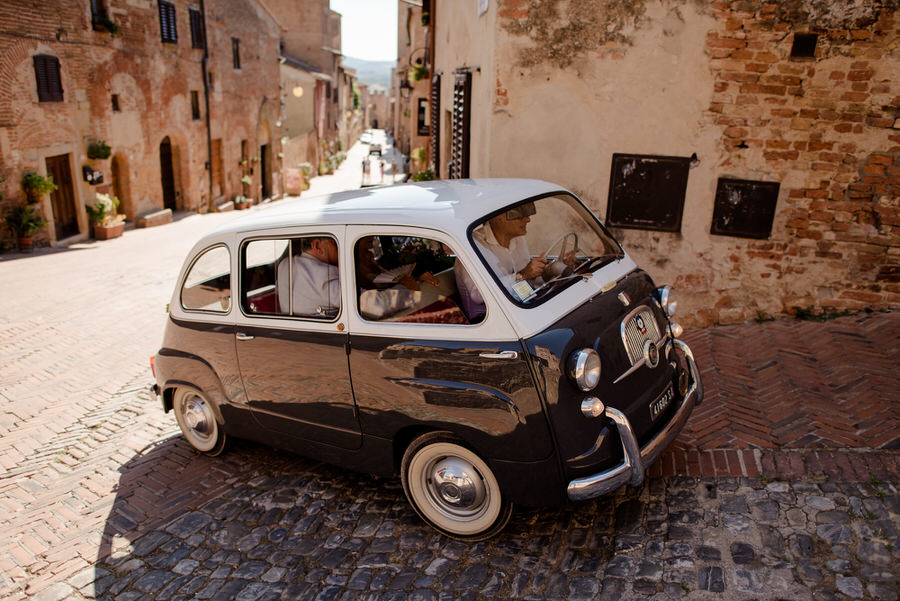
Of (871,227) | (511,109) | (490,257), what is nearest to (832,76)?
(871,227)

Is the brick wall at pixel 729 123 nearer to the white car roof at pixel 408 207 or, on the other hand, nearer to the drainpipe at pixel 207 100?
the white car roof at pixel 408 207

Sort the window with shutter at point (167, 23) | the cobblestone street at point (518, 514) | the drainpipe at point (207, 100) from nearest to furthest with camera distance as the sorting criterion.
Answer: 1. the cobblestone street at point (518, 514)
2. the window with shutter at point (167, 23)
3. the drainpipe at point (207, 100)

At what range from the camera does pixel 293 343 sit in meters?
3.93

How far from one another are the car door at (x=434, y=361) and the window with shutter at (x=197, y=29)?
23.6 meters

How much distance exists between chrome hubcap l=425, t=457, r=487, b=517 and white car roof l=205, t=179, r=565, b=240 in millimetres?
1261

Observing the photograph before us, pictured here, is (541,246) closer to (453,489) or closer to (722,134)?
(453,489)

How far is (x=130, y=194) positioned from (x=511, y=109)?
57.4 feet

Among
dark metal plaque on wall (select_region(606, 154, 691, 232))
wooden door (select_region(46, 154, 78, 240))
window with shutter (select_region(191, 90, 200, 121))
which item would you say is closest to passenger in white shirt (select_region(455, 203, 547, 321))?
dark metal plaque on wall (select_region(606, 154, 691, 232))

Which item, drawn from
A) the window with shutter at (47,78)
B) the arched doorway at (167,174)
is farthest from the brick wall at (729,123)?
the arched doorway at (167,174)

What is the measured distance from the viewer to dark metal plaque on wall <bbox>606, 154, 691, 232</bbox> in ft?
20.8

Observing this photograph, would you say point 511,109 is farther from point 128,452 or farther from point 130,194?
point 130,194

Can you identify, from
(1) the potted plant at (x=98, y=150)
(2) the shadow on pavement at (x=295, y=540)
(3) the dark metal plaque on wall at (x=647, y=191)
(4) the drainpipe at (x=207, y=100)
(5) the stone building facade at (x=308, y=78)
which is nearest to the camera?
(2) the shadow on pavement at (x=295, y=540)

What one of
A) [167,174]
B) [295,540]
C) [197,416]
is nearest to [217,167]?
[167,174]

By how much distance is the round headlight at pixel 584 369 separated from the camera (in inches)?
123
